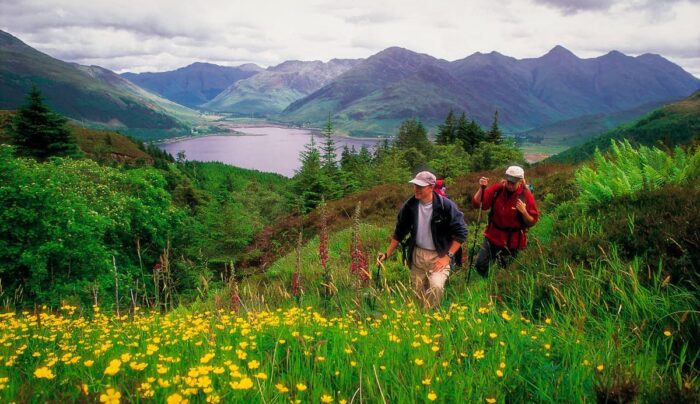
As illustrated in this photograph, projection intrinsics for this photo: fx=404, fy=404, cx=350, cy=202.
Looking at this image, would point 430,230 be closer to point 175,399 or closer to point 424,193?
point 424,193

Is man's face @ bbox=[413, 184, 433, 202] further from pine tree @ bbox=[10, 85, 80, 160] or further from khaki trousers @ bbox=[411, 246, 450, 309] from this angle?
pine tree @ bbox=[10, 85, 80, 160]

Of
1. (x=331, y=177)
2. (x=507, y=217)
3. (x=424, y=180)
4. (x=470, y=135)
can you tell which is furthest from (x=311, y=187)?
(x=470, y=135)

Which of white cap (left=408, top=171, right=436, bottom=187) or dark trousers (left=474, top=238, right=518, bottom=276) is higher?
white cap (left=408, top=171, right=436, bottom=187)

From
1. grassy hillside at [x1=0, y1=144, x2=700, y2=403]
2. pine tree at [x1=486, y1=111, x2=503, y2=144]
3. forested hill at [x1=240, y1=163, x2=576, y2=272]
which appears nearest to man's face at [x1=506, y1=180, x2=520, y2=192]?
grassy hillside at [x1=0, y1=144, x2=700, y2=403]

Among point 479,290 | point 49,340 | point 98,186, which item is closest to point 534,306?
point 479,290

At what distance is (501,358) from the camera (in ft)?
9.27

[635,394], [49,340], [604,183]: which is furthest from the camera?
[604,183]

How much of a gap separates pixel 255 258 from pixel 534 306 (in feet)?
62.0

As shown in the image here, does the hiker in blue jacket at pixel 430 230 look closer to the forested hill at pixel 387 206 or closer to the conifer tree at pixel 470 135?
the forested hill at pixel 387 206

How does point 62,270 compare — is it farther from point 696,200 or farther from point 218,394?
point 696,200

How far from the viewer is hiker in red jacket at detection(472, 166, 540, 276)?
605 cm

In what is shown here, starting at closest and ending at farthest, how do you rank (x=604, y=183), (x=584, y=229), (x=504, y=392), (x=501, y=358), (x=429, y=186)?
(x=504, y=392) < (x=501, y=358) < (x=429, y=186) < (x=584, y=229) < (x=604, y=183)

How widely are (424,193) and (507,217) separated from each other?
5.22 feet

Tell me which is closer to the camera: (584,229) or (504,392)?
(504,392)
